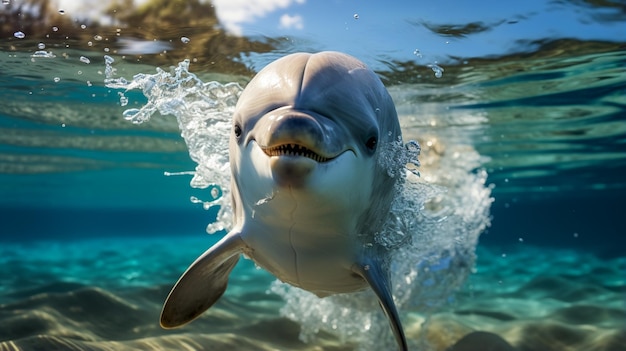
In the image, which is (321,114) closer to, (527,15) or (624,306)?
(527,15)

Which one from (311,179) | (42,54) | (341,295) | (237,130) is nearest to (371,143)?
(311,179)

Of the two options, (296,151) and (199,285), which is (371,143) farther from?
(199,285)

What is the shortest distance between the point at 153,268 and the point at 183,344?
1004 centimetres

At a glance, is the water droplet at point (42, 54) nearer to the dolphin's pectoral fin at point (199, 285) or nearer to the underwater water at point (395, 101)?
the underwater water at point (395, 101)

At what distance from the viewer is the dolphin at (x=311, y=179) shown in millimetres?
2566

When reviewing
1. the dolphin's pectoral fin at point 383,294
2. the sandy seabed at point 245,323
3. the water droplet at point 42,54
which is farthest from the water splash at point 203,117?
the dolphin's pectoral fin at point 383,294

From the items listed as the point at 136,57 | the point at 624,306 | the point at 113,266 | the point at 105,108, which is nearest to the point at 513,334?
the point at 624,306

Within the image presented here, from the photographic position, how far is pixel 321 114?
281cm

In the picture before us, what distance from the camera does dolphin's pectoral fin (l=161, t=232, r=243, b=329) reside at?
3807mm

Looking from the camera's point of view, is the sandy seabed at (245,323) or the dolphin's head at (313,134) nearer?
the dolphin's head at (313,134)

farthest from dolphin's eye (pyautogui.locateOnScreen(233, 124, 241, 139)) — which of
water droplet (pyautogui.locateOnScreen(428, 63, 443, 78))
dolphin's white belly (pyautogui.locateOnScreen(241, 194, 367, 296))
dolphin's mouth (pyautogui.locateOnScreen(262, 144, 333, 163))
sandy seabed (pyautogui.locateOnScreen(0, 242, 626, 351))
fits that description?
water droplet (pyautogui.locateOnScreen(428, 63, 443, 78))

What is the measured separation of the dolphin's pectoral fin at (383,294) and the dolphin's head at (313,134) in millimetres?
383

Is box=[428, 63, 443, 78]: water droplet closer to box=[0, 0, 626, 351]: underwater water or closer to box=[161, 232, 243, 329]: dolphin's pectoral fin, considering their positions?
box=[0, 0, 626, 351]: underwater water

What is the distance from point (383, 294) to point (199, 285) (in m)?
1.55
